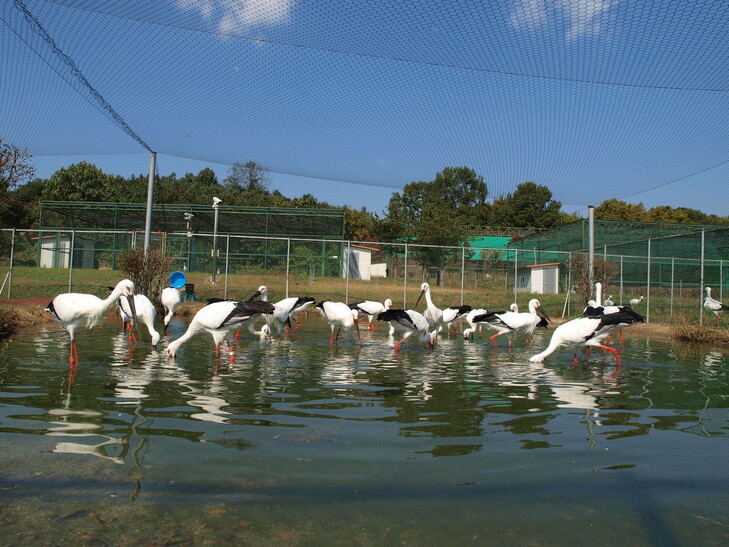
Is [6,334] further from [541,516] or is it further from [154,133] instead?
[541,516]

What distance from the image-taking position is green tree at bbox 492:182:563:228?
61.9m

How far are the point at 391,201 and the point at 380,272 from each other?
29.7m

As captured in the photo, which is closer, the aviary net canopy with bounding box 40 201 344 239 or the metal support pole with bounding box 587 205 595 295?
the metal support pole with bounding box 587 205 595 295

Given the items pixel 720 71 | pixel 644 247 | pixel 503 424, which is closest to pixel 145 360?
pixel 503 424

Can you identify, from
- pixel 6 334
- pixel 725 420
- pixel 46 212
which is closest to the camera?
pixel 725 420

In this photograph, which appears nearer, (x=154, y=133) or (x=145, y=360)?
(x=145, y=360)

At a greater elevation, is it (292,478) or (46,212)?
(46,212)

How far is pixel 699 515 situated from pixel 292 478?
2.45m

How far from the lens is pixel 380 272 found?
34.9m

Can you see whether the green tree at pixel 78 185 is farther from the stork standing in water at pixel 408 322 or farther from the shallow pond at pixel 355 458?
the shallow pond at pixel 355 458

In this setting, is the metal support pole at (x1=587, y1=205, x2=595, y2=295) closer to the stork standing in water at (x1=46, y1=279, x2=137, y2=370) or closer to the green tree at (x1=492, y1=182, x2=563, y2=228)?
the stork standing in water at (x1=46, y1=279, x2=137, y2=370)

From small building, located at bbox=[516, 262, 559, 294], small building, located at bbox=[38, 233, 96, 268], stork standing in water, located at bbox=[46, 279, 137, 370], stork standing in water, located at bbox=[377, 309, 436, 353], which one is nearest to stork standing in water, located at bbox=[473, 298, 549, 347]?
stork standing in water, located at bbox=[377, 309, 436, 353]

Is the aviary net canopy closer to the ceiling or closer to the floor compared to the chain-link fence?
closer to the ceiling

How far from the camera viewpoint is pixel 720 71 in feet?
34.4
